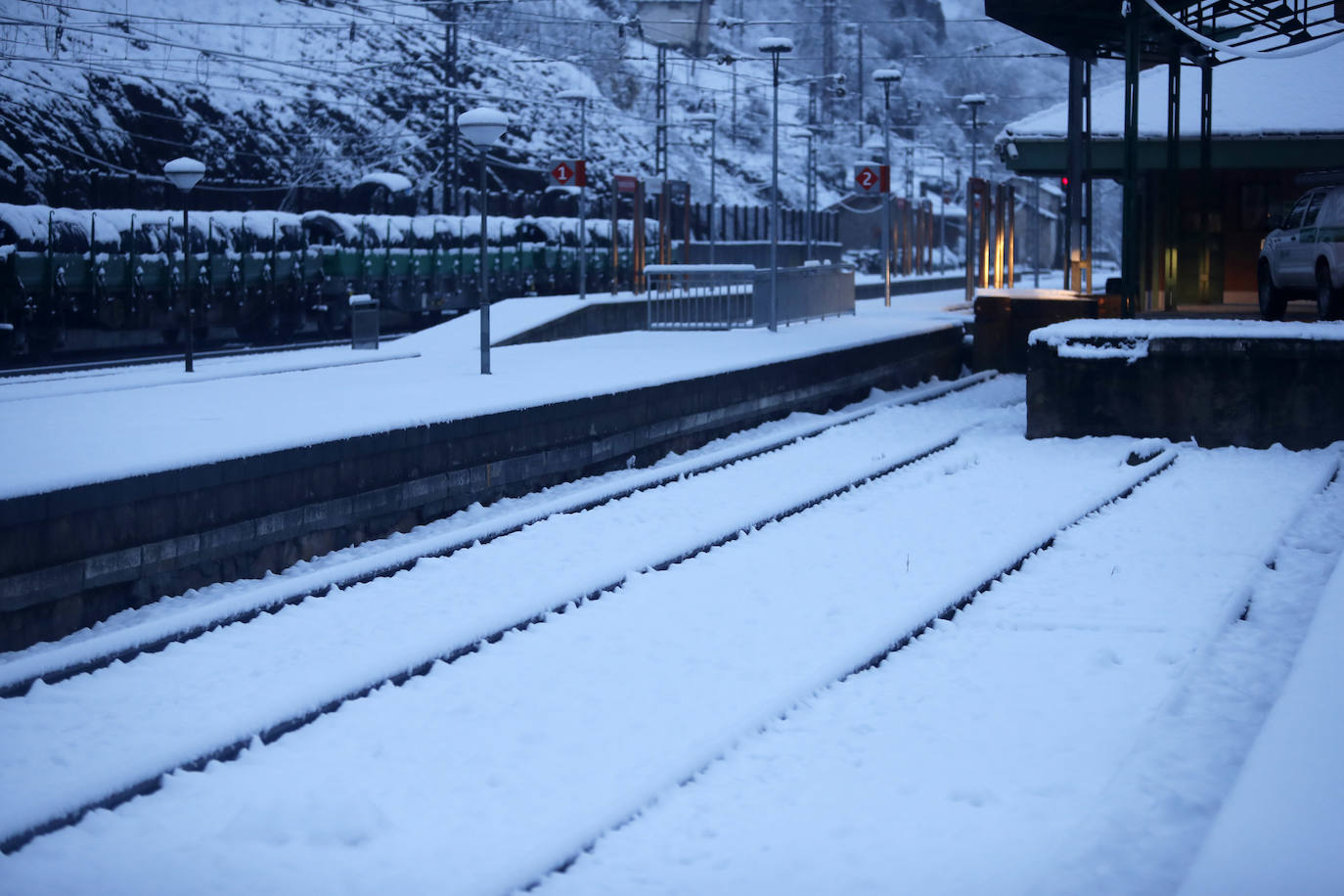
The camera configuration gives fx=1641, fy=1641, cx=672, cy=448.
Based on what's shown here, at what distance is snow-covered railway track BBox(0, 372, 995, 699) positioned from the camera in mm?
7684

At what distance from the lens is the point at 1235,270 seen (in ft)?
102

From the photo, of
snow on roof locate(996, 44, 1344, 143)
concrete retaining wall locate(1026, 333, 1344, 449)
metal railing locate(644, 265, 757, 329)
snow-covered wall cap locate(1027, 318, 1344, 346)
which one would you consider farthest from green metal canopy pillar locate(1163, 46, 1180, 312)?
concrete retaining wall locate(1026, 333, 1344, 449)

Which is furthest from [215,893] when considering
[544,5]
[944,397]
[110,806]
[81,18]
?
[544,5]

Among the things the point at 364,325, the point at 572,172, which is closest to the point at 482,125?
the point at 364,325

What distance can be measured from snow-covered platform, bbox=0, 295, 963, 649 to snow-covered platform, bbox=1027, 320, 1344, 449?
11.6ft

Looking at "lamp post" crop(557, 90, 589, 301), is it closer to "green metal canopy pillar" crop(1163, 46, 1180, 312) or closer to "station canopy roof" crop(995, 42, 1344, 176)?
"station canopy roof" crop(995, 42, 1344, 176)

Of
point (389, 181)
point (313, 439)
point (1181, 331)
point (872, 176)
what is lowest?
point (313, 439)

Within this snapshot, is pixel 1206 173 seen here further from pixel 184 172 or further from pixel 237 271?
pixel 237 271

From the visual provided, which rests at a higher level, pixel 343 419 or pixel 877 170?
pixel 877 170

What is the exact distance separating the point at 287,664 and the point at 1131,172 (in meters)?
14.6

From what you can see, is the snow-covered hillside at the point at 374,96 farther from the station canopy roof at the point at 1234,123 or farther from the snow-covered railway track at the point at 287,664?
the snow-covered railway track at the point at 287,664

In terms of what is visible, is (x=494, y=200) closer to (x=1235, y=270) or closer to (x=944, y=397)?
(x=1235, y=270)

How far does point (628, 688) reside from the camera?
7504 mm

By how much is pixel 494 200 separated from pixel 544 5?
255ft
